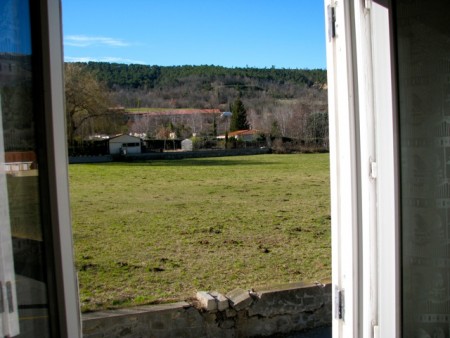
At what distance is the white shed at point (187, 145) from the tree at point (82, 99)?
525cm

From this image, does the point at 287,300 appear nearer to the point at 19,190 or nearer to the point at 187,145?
the point at 19,190

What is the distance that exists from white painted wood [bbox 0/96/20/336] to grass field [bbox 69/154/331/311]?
3325 millimetres

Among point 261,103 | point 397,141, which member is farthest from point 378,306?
point 261,103

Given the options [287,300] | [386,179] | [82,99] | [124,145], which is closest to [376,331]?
[386,179]

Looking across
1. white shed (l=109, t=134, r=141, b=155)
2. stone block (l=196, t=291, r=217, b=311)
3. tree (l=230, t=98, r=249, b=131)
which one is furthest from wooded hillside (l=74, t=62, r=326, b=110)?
stone block (l=196, t=291, r=217, b=311)

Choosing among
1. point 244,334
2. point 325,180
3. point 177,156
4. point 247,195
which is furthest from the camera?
point 177,156

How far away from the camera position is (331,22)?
1.33m

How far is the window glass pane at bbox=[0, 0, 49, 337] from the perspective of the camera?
0.87 metres

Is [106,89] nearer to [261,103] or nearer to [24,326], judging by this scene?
[261,103]

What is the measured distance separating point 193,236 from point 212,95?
27825 mm

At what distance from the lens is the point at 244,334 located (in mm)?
3781

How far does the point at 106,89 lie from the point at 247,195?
17635 mm

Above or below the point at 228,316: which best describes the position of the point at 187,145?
above

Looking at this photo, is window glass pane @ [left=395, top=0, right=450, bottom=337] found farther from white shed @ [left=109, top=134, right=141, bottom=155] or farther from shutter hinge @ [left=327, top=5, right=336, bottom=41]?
white shed @ [left=109, top=134, right=141, bottom=155]
